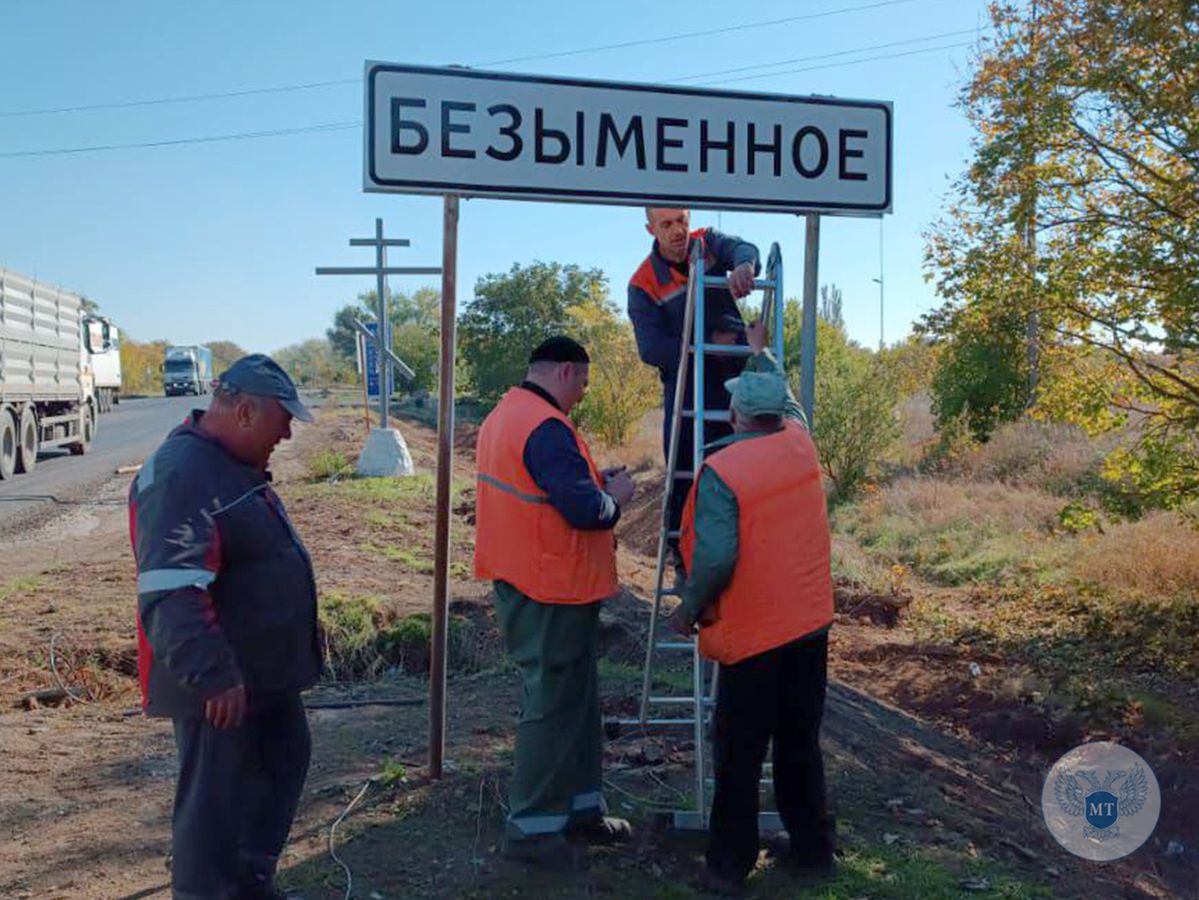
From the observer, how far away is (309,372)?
309 feet

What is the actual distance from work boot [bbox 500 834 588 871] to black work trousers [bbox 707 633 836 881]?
0.54m

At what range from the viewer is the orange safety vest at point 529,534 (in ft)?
12.1

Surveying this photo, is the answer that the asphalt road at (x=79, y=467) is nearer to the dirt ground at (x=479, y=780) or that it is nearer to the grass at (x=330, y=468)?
the grass at (x=330, y=468)

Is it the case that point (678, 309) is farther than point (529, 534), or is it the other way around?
point (678, 309)

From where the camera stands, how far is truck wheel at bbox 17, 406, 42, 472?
18031mm

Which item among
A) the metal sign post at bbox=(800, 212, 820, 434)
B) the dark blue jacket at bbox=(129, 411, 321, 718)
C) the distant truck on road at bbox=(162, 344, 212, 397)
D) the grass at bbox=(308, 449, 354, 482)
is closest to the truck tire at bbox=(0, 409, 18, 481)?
the grass at bbox=(308, 449, 354, 482)

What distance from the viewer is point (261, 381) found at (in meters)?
3.11

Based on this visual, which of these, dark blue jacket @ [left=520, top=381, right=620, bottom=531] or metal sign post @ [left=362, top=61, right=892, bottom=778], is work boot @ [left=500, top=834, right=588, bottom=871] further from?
dark blue jacket @ [left=520, top=381, right=620, bottom=531]

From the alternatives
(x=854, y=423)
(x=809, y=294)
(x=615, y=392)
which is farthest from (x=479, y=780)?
(x=615, y=392)

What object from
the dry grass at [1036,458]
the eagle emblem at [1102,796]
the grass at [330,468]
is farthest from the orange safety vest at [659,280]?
the dry grass at [1036,458]

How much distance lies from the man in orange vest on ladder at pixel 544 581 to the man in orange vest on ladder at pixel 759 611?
38cm

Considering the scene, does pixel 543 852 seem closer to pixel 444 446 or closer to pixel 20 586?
pixel 444 446

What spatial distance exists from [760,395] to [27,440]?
1841 cm

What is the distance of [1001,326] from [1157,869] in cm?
649
